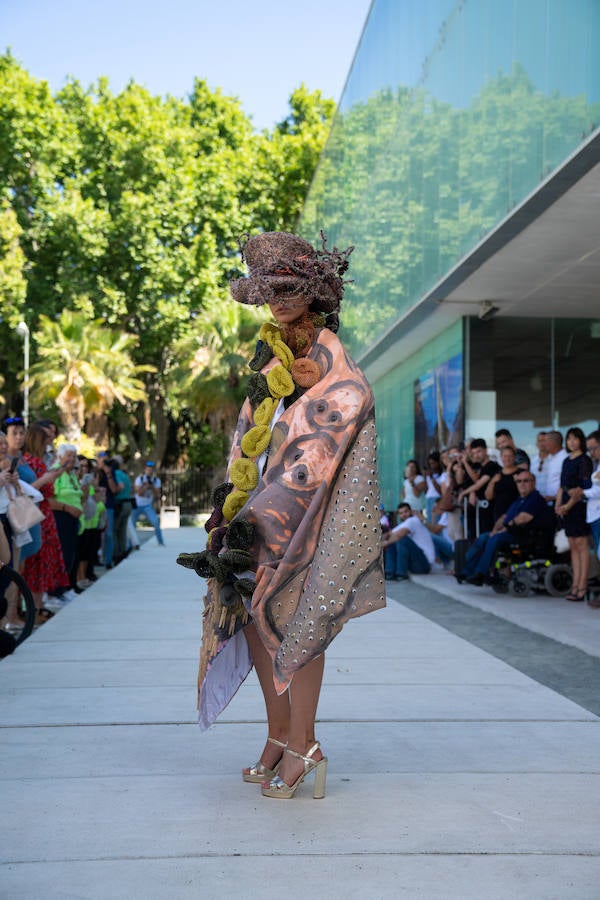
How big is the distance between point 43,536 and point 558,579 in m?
4.65

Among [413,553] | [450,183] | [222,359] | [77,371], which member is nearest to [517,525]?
[413,553]

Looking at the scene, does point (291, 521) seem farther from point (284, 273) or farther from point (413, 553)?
point (413, 553)

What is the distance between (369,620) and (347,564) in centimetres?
568

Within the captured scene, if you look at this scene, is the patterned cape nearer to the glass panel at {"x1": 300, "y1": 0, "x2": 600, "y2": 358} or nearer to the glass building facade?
the glass building facade

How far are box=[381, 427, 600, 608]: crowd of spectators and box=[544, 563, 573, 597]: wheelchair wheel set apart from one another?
174mm

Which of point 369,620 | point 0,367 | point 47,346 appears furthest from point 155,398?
point 369,620

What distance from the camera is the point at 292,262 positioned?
12.7 feet

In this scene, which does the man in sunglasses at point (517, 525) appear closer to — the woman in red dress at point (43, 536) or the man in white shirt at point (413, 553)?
the man in white shirt at point (413, 553)

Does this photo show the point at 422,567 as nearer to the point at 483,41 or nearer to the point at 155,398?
the point at 483,41

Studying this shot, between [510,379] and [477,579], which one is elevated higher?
[510,379]

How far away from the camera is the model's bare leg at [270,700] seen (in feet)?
12.7

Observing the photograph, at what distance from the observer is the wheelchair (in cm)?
1039

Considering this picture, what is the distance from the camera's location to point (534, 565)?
10.5m

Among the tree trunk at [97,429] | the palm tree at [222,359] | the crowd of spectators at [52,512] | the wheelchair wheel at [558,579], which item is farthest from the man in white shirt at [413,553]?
the tree trunk at [97,429]
